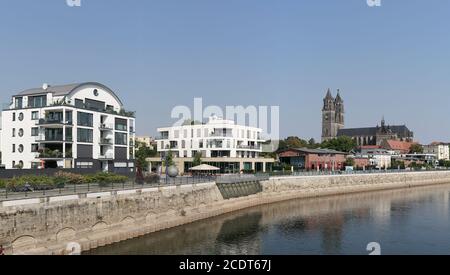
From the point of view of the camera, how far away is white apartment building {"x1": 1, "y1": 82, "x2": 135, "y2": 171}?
182 ft

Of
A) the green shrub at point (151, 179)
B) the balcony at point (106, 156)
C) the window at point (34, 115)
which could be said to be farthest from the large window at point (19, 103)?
the green shrub at point (151, 179)

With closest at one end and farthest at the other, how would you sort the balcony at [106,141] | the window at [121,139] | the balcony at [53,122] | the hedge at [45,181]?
the hedge at [45,181], the balcony at [53,122], the balcony at [106,141], the window at [121,139]

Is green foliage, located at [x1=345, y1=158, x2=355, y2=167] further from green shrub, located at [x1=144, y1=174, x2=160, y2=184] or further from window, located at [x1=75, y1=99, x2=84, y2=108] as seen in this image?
green shrub, located at [x1=144, y1=174, x2=160, y2=184]

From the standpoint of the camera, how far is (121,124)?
65.2 m

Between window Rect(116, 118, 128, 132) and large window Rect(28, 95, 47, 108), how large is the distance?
36.2 feet

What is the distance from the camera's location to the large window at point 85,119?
2250 inches

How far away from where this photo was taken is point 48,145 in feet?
185

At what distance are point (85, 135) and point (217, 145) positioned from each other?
114 feet

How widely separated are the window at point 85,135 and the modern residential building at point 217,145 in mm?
29776

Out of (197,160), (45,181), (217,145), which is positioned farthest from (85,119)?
(217,145)

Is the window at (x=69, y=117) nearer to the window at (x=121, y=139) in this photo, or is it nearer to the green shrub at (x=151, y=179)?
the window at (x=121, y=139)

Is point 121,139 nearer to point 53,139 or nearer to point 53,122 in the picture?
point 53,139

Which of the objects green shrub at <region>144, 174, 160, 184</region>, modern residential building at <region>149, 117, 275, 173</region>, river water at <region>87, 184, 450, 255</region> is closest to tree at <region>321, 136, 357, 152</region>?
modern residential building at <region>149, 117, 275, 173</region>
